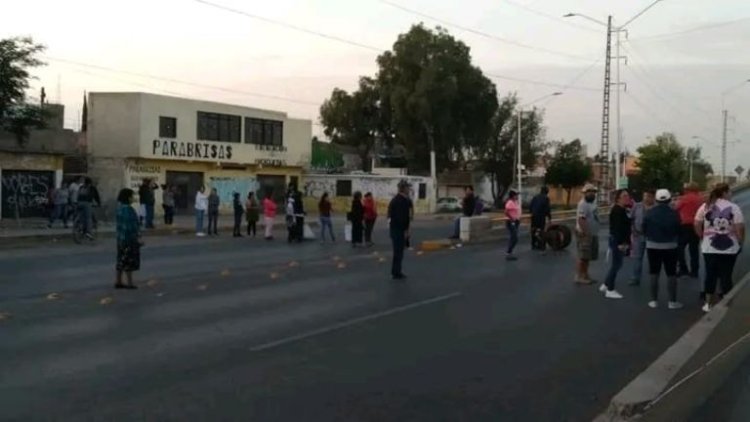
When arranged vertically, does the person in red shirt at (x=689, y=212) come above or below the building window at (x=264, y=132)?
below

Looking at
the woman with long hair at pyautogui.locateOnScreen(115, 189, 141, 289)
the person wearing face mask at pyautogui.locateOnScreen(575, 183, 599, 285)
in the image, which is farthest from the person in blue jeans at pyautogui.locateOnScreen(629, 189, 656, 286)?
the woman with long hair at pyautogui.locateOnScreen(115, 189, 141, 289)

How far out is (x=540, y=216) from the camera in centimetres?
2262

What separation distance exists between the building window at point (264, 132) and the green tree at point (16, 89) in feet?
62.3

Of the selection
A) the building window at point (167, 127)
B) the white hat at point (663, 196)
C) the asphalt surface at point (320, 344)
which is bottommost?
the asphalt surface at point (320, 344)

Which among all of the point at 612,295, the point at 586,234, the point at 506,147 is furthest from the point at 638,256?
the point at 506,147

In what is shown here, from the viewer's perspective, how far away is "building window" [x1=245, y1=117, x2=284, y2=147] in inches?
2117

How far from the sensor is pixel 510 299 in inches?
524

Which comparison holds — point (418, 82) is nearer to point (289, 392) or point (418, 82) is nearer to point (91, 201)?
point (91, 201)

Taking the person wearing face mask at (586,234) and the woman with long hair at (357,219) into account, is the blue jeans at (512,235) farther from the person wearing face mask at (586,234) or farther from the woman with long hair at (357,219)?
the woman with long hair at (357,219)

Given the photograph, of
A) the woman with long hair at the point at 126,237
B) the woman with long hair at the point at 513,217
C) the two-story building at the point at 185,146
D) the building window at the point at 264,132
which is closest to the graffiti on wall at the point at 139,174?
the two-story building at the point at 185,146

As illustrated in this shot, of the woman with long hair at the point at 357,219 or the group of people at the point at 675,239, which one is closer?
the group of people at the point at 675,239

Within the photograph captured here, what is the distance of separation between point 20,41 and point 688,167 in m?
87.1

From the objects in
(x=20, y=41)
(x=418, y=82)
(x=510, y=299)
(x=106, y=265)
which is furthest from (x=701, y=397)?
(x=418, y=82)

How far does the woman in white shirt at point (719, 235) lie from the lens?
11773 mm
